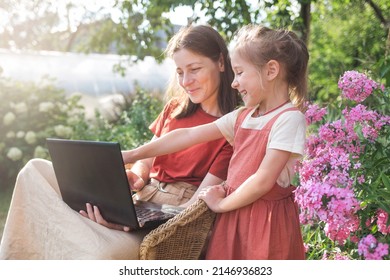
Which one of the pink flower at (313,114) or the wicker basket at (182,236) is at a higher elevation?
the pink flower at (313,114)

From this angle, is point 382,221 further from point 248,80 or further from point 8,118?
point 8,118

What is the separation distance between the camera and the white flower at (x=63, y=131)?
6367 mm

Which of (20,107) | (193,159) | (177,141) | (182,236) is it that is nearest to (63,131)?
(20,107)

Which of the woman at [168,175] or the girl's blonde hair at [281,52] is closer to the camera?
the girl's blonde hair at [281,52]

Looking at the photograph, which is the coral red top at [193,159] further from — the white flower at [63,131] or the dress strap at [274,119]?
the white flower at [63,131]

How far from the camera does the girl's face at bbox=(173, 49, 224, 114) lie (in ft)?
9.26

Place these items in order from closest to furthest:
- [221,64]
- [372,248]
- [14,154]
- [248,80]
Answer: [372,248]
[248,80]
[221,64]
[14,154]

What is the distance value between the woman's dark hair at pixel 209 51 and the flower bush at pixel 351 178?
45 cm

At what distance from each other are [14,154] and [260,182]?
14.0 feet

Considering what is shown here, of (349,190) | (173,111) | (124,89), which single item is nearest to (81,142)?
(173,111)

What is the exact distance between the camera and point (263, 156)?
7.90 ft

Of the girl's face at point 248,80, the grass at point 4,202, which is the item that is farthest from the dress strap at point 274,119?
the grass at point 4,202

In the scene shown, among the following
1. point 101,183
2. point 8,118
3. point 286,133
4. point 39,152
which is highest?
point 286,133
